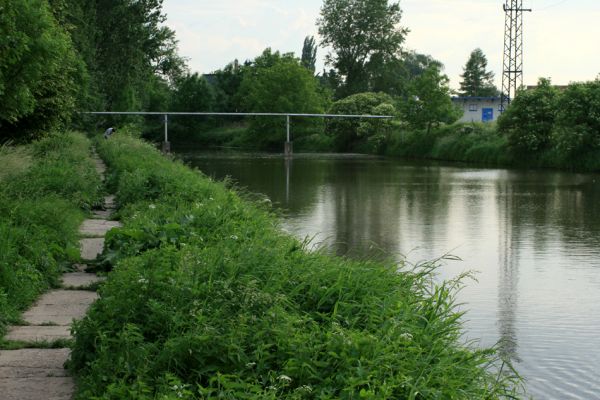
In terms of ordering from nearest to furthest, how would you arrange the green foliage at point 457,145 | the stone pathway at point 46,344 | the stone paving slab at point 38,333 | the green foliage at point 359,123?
the stone pathway at point 46,344 → the stone paving slab at point 38,333 → the green foliage at point 457,145 → the green foliage at point 359,123

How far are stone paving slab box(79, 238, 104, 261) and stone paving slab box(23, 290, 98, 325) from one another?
1.68 meters

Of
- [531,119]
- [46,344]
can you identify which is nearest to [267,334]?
[46,344]

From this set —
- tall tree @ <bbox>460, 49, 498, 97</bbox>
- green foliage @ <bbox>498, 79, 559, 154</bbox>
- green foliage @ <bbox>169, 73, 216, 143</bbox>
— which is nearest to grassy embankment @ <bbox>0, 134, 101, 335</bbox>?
green foliage @ <bbox>498, 79, 559, 154</bbox>

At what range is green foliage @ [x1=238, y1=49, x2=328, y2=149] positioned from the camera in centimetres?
9144

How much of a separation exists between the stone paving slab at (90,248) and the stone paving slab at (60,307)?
1.68 metres

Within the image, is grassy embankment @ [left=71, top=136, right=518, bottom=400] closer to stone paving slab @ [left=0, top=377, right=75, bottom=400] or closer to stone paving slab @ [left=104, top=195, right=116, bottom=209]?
stone paving slab @ [left=0, top=377, right=75, bottom=400]

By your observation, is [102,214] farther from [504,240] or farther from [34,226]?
[504,240]

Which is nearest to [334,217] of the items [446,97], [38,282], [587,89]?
[38,282]

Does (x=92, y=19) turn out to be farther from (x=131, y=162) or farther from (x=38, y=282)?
(x=38, y=282)

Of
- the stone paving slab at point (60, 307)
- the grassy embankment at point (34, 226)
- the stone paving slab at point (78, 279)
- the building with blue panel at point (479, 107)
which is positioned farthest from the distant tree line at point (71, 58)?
the building with blue panel at point (479, 107)

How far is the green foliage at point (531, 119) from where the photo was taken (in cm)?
5028

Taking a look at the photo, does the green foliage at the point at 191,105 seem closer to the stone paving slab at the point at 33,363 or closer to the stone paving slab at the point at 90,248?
the stone paving slab at the point at 90,248

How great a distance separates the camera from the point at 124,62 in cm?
5256

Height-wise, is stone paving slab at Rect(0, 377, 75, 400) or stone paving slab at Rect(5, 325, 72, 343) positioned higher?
stone paving slab at Rect(5, 325, 72, 343)
